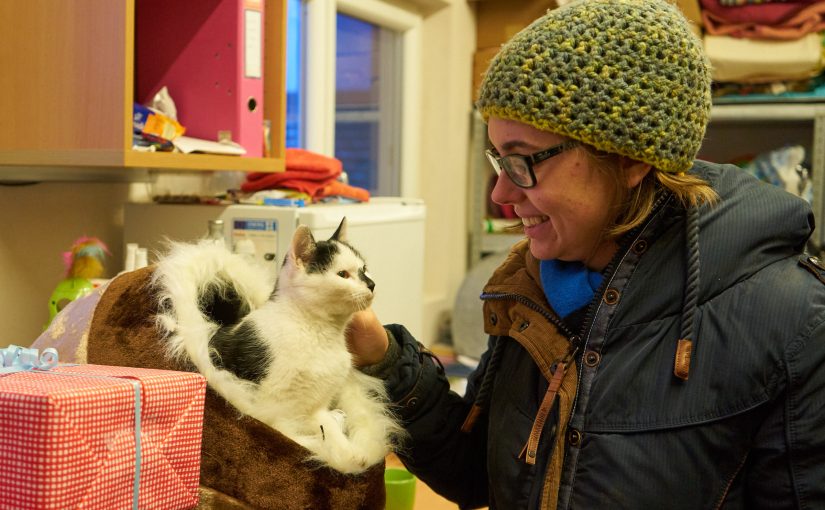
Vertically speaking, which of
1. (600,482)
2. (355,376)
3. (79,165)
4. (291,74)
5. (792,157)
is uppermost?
(291,74)

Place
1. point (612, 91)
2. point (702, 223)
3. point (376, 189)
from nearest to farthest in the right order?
point (612, 91)
point (702, 223)
point (376, 189)

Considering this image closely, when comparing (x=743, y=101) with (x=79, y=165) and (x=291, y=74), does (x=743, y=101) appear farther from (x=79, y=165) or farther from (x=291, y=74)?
(x=79, y=165)

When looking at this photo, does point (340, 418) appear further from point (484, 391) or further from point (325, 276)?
point (484, 391)

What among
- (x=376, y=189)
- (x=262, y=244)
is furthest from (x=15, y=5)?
(x=376, y=189)

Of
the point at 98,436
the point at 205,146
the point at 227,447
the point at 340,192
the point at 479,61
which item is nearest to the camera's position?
the point at 98,436

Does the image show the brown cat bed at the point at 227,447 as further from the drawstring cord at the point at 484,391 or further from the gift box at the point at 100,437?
the drawstring cord at the point at 484,391

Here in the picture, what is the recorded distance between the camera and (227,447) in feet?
2.50

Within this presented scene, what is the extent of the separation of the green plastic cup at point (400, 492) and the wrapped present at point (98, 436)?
49cm

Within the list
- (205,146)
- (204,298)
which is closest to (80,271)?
(205,146)

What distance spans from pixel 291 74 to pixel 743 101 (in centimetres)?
147

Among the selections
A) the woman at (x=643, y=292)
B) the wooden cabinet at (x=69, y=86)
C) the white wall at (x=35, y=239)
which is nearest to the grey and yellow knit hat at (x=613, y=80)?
the woman at (x=643, y=292)

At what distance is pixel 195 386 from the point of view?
69 cm

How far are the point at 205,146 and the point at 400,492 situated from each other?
0.64 m

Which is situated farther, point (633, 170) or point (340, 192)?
point (340, 192)
